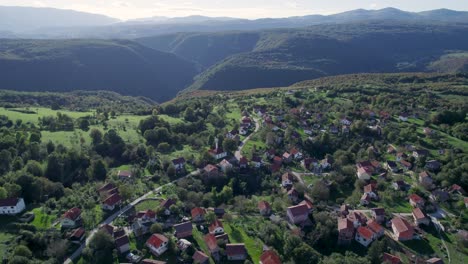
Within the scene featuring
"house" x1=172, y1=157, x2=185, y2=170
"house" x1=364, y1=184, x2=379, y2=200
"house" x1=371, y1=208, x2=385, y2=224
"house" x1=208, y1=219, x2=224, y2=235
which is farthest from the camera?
"house" x1=172, y1=157, x2=185, y2=170

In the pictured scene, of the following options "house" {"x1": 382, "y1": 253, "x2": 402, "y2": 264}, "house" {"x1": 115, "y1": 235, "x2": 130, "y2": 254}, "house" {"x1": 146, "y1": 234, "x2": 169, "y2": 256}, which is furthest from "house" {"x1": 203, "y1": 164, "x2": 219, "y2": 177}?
"house" {"x1": 382, "y1": 253, "x2": 402, "y2": 264}

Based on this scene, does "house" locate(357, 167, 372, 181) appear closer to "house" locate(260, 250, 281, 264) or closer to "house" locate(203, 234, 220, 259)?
"house" locate(260, 250, 281, 264)

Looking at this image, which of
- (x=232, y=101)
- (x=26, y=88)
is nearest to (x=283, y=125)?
(x=232, y=101)

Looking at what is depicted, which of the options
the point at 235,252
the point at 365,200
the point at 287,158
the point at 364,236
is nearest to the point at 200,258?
the point at 235,252

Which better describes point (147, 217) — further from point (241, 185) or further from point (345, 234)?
point (345, 234)

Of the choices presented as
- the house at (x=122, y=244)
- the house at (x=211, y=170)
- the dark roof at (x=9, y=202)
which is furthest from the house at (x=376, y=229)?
the dark roof at (x=9, y=202)

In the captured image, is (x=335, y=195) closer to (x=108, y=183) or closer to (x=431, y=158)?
(x=431, y=158)

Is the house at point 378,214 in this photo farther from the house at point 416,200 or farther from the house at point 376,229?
the house at point 416,200
